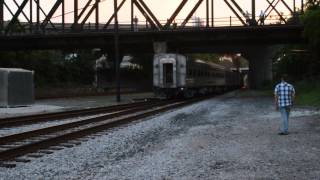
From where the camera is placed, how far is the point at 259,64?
80.1 meters

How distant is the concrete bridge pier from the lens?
7950 cm

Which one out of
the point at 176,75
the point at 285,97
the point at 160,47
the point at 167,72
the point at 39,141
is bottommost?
the point at 39,141

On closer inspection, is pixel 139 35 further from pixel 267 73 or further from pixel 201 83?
pixel 267 73

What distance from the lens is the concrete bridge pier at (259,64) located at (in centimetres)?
7950

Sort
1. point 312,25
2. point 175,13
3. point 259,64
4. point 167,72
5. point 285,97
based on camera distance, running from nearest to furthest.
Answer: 1. point 285,97
2. point 167,72
3. point 312,25
4. point 175,13
5. point 259,64

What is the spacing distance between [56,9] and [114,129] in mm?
43029

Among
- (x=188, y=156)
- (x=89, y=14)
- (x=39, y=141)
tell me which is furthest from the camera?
(x=89, y=14)

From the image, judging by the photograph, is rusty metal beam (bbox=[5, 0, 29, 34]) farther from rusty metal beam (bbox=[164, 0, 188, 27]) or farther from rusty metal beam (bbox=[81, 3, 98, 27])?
rusty metal beam (bbox=[164, 0, 188, 27])

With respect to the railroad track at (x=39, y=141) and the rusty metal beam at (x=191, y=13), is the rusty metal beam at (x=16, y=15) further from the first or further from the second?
the railroad track at (x=39, y=141)

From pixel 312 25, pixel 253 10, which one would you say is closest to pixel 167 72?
pixel 312 25

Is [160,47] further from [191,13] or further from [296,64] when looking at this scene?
[296,64]

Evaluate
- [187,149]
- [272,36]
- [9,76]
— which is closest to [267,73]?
[272,36]

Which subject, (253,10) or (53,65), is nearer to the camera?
(253,10)

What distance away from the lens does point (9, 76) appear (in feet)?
124
